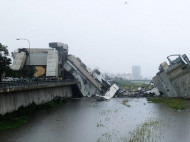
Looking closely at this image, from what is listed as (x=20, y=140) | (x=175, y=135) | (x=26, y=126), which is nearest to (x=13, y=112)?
(x=26, y=126)

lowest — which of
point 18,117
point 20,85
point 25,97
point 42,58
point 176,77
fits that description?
point 18,117

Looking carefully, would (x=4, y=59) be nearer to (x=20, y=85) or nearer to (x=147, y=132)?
(x=20, y=85)

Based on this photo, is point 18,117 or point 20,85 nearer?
point 18,117

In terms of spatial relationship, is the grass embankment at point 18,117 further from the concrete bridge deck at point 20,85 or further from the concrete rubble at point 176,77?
the concrete rubble at point 176,77

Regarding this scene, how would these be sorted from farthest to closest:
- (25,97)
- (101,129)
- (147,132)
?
1. (25,97)
2. (101,129)
3. (147,132)

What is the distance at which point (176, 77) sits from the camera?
210 ft

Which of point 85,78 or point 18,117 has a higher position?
point 85,78

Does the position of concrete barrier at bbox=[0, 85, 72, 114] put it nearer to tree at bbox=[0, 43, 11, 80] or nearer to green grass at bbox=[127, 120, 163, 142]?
tree at bbox=[0, 43, 11, 80]

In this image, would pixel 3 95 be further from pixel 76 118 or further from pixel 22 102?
pixel 76 118

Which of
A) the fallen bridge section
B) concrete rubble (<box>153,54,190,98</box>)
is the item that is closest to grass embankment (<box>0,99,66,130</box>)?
the fallen bridge section

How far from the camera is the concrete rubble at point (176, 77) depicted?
207 feet

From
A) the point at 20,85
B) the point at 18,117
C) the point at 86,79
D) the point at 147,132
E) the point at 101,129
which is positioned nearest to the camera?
the point at 147,132

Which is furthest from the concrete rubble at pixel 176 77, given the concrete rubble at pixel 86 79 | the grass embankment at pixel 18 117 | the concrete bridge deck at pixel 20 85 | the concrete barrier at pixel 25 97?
the grass embankment at pixel 18 117

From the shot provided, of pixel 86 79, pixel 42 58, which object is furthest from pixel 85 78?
pixel 42 58
